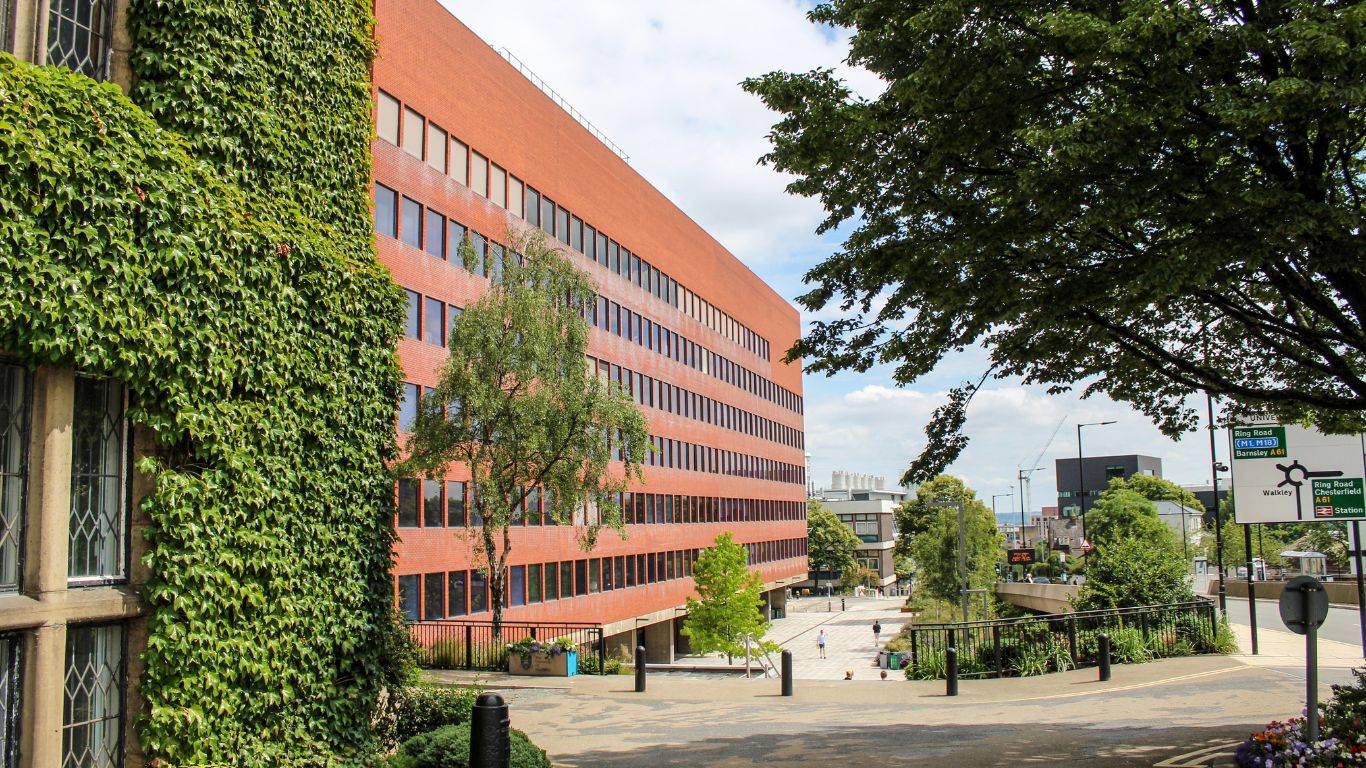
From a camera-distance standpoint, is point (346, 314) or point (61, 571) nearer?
point (61, 571)

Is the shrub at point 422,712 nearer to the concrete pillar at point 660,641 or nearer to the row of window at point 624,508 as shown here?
the row of window at point 624,508

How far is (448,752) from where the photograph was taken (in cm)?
951

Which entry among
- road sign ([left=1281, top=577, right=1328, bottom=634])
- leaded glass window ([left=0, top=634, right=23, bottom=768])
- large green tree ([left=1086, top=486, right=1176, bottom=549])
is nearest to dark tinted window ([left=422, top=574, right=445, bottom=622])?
leaded glass window ([left=0, top=634, right=23, bottom=768])

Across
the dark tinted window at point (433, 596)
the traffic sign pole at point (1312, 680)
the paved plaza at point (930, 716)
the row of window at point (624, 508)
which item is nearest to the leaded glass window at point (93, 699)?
the paved plaza at point (930, 716)

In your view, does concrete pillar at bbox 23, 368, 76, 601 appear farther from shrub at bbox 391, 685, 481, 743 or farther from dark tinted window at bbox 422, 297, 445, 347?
dark tinted window at bbox 422, 297, 445, 347

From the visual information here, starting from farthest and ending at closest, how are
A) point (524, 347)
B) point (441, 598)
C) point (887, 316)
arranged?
point (441, 598) → point (524, 347) → point (887, 316)

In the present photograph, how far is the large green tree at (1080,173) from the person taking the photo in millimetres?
7641

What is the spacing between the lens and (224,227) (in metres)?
8.37

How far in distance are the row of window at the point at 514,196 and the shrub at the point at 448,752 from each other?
989 inches

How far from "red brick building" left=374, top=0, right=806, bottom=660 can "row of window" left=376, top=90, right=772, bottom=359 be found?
8 cm

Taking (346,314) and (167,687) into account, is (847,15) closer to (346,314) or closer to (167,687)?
(346,314)

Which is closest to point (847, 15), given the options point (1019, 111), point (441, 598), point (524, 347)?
point (1019, 111)

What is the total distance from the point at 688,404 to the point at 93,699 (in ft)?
168

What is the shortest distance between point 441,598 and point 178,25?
27.0 meters
